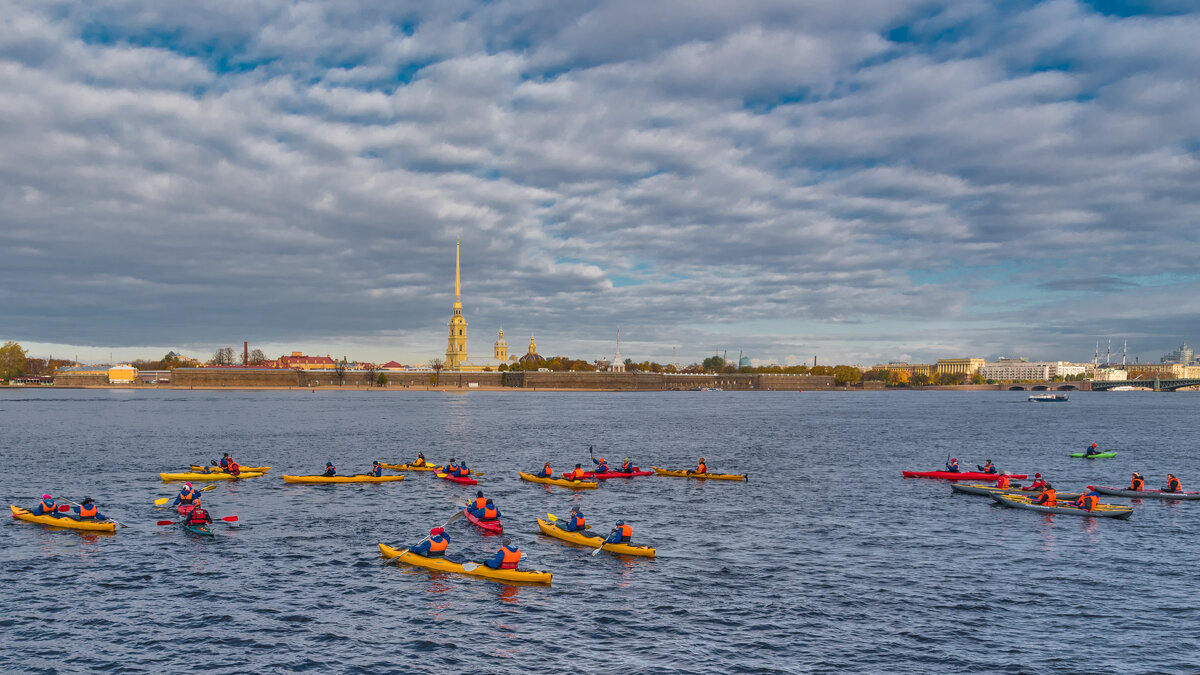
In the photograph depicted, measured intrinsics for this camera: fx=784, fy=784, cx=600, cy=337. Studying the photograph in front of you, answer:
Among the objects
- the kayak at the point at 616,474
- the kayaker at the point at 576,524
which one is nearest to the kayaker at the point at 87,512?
the kayaker at the point at 576,524

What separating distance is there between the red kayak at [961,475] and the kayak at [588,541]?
110ft

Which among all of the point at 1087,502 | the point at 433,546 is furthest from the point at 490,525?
the point at 1087,502

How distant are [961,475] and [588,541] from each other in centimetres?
3532

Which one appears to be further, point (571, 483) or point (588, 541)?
point (571, 483)

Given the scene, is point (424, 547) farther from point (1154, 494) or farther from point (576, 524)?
point (1154, 494)

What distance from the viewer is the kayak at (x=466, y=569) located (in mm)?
29406

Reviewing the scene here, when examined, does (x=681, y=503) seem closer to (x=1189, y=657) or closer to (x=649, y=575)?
(x=649, y=575)

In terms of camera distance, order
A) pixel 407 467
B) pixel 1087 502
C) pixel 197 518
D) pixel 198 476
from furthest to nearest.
Answer: pixel 407 467 → pixel 198 476 → pixel 1087 502 → pixel 197 518

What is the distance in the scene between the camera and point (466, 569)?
3052cm

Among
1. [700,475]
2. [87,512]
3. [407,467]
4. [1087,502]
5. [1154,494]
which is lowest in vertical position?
[1154,494]

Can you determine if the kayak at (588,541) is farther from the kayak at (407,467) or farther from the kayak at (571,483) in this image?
the kayak at (407,467)

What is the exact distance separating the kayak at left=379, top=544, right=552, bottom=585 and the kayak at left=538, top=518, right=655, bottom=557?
14.0 ft

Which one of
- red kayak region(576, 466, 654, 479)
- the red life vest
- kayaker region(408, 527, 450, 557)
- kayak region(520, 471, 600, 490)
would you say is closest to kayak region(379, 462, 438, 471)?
kayak region(520, 471, 600, 490)

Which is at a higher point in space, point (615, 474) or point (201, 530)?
point (201, 530)
